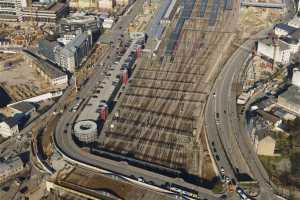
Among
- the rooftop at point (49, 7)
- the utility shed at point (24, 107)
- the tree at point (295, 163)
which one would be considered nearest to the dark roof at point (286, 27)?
the tree at point (295, 163)

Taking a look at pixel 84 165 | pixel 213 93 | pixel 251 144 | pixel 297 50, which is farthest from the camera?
pixel 297 50

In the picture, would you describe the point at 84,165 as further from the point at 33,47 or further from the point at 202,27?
the point at 202,27

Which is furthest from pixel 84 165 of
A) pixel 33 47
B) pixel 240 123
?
pixel 33 47

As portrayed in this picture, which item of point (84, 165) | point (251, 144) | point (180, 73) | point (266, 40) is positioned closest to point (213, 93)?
point (180, 73)

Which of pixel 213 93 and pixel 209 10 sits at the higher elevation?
pixel 209 10

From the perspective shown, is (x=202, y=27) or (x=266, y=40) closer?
Result: (x=266, y=40)

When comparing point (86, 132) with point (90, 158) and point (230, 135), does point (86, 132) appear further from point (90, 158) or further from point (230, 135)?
point (230, 135)

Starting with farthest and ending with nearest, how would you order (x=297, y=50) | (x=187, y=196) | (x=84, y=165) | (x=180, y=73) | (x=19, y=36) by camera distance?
(x=19, y=36) < (x=297, y=50) < (x=180, y=73) < (x=84, y=165) < (x=187, y=196)

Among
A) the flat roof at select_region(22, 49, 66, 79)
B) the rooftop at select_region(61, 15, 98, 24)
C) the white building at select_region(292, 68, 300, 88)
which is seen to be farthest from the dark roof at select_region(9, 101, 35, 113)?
the white building at select_region(292, 68, 300, 88)
